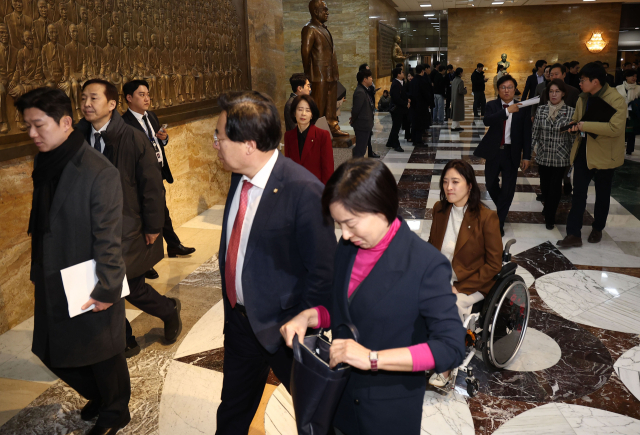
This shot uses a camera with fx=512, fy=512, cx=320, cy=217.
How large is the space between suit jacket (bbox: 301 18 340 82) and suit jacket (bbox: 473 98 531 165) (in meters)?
3.73

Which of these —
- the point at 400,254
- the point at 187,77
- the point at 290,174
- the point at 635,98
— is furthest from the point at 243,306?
the point at 635,98

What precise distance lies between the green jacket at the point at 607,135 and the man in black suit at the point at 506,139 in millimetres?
560

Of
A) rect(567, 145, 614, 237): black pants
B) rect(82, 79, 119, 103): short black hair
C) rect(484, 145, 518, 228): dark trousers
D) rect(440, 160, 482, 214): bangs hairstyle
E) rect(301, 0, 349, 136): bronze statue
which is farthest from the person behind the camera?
rect(301, 0, 349, 136): bronze statue

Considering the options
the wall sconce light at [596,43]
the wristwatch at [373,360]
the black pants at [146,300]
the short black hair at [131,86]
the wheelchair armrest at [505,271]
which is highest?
the wall sconce light at [596,43]

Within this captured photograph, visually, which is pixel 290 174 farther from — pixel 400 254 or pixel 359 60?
pixel 359 60

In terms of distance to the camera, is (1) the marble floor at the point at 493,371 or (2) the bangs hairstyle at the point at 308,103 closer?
(1) the marble floor at the point at 493,371

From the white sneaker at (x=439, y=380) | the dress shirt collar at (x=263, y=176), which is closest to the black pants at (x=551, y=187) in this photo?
the white sneaker at (x=439, y=380)

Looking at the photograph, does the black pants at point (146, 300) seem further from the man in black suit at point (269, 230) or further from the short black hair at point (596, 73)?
the short black hair at point (596, 73)

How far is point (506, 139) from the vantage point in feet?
17.3

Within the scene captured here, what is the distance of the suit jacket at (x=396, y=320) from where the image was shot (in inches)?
54.3

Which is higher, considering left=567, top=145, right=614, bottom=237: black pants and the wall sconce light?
the wall sconce light

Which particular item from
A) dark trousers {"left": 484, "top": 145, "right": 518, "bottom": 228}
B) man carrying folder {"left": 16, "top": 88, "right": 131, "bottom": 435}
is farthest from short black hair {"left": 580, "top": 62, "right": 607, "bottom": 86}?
man carrying folder {"left": 16, "top": 88, "right": 131, "bottom": 435}

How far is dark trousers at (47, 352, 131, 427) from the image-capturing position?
242cm

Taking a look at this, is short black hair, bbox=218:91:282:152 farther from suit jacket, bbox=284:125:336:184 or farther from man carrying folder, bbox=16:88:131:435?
suit jacket, bbox=284:125:336:184
